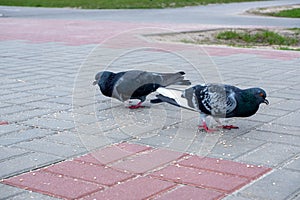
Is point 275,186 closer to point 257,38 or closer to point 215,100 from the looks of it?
point 215,100

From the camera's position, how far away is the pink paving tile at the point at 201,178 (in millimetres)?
3738

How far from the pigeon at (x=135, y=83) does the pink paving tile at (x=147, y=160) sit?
1158mm

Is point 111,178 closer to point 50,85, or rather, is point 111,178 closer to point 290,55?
point 50,85

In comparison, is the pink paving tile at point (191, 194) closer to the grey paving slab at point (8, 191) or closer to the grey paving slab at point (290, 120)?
the grey paving slab at point (8, 191)

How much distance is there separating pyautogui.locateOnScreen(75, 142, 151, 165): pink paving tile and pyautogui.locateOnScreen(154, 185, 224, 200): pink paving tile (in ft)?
2.42

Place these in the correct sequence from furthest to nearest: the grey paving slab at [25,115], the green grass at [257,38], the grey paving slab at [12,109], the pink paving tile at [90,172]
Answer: the green grass at [257,38] < the grey paving slab at [12,109] < the grey paving slab at [25,115] < the pink paving tile at [90,172]

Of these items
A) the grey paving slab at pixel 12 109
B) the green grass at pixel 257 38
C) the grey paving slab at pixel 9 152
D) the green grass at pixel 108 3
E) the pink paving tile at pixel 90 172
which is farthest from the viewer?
the green grass at pixel 108 3

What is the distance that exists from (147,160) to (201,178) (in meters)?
0.53

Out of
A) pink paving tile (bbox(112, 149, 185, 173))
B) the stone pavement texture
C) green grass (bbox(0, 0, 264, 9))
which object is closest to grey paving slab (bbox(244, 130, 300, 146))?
the stone pavement texture

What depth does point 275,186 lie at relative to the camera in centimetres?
371

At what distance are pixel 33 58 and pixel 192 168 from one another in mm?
6466

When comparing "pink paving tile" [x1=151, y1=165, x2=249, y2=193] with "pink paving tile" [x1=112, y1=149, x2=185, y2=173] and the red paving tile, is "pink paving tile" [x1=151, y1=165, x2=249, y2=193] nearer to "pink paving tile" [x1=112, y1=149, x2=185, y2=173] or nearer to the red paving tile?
the red paving tile

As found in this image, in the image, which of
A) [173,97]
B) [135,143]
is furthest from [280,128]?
[135,143]

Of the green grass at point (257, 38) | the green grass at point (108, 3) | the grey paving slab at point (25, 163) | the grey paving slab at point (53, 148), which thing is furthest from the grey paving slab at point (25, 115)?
the green grass at point (108, 3)
